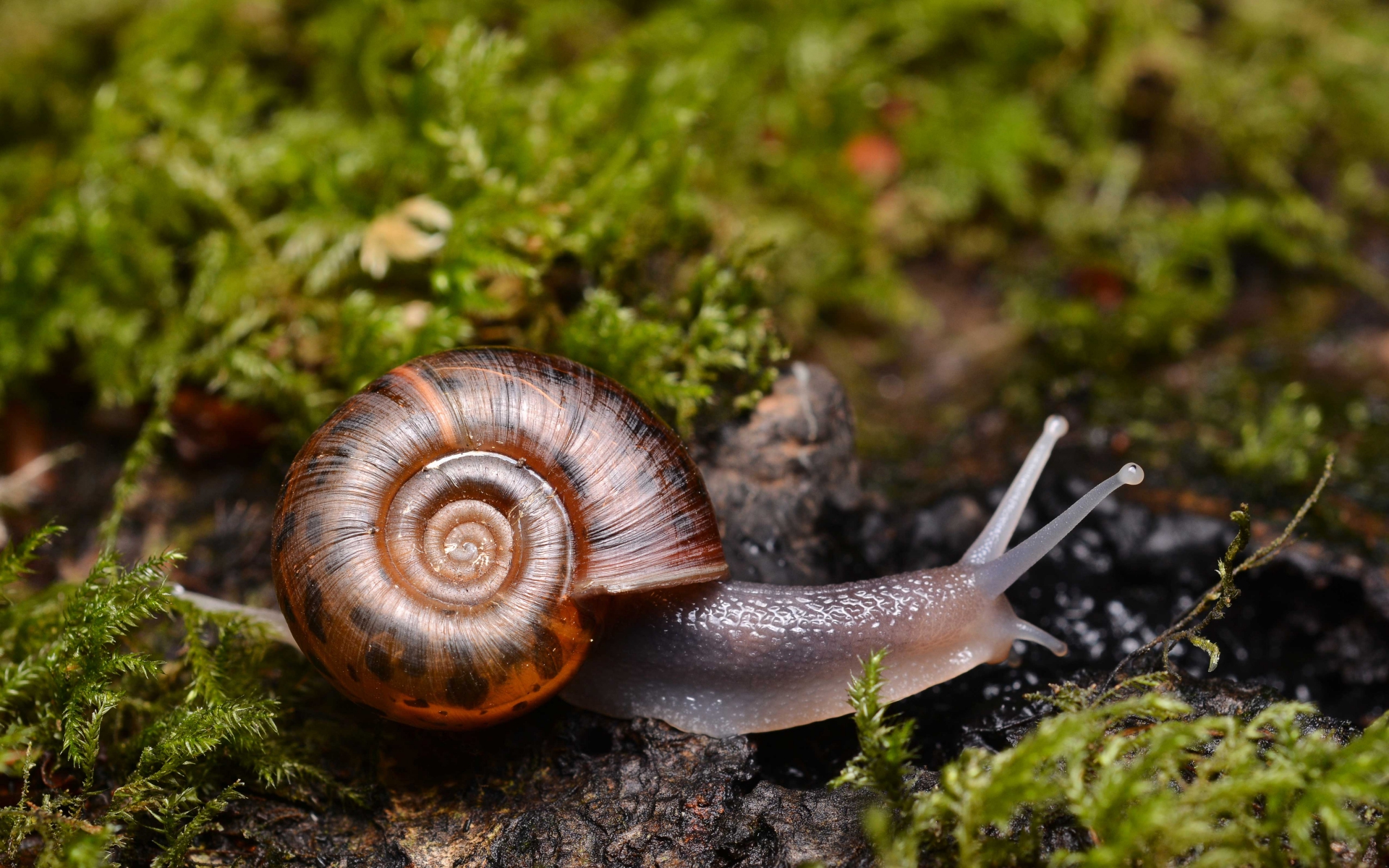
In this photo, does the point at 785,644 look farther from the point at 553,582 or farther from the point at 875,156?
the point at 875,156

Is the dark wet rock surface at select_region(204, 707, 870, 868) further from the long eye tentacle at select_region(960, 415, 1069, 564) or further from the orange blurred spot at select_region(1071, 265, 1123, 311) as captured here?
the orange blurred spot at select_region(1071, 265, 1123, 311)

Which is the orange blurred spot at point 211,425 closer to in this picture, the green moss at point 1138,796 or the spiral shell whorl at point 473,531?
the spiral shell whorl at point 473,531

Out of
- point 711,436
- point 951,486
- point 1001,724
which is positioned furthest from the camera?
point 951,486

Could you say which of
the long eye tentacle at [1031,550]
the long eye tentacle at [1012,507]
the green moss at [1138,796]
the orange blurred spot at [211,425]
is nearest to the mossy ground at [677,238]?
the orange blurred spot at [211,425]

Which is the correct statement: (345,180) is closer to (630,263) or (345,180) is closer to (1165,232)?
(630,263)

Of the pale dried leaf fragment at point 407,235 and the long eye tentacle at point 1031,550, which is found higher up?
the pale dried leaf fragment at point 407,235

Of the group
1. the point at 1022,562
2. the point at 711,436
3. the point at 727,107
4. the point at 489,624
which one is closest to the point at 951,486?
the point at 1022,562
